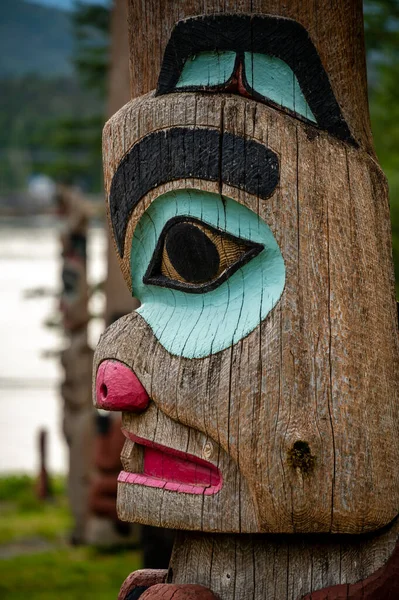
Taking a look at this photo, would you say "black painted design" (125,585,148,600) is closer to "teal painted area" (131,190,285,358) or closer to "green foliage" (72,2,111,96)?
"teal painted area" (131,190,285,358)

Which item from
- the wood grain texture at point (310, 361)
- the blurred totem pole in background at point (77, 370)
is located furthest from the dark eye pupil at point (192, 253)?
the blurred totem pole in background at point (77, 370)

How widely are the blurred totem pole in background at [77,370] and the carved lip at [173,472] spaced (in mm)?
7129

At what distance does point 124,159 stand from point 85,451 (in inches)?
289

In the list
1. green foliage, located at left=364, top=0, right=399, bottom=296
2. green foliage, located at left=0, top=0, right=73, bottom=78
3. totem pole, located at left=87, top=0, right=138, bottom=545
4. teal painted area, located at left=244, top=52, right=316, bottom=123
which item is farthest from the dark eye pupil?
green foliage, located at left=0, top=0, right=73, bottom=78

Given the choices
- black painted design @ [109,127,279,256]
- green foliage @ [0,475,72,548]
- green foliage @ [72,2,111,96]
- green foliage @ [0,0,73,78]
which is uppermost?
green foliage @ [0,0,73,78]

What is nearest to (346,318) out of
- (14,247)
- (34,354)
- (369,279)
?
(369,279)

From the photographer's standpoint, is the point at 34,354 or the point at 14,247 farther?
the point at 14,247

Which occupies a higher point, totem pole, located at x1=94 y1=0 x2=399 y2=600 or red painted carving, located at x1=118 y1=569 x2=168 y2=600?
totem pole, located at x1=94 y1=0 x2=399 y2=600

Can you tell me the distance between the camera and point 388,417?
2.36 metres

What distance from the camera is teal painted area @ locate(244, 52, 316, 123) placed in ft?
7.95

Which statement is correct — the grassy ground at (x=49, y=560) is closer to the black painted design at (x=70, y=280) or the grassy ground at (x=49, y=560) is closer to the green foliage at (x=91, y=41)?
the black painted design at (x=70, y=280)

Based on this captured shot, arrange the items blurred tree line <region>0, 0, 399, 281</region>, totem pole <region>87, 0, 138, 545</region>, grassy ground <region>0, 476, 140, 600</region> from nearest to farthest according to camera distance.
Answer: grassy ground <region>0, 476, 140, 600</region> → blurred tree line <region>0, 0, 399, 281</region> → totem pole <region>87, 0, 138, 545</region>

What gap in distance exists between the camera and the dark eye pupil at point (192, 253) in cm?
240

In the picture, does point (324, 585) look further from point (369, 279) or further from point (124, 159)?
point (124, 159)
